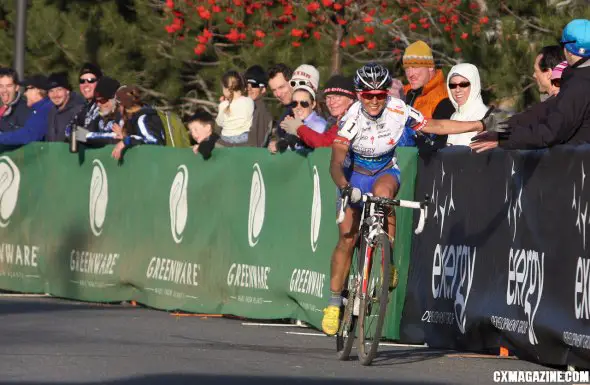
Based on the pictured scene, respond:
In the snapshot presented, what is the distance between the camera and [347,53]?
837 inches

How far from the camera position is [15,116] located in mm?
19844

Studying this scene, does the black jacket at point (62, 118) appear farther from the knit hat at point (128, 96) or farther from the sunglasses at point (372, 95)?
the sunglasses at point (372, 95)

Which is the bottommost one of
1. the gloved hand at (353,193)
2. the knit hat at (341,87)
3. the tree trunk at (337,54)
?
the gloved hand at (353,193)

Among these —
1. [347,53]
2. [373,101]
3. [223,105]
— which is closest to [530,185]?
[373,101]

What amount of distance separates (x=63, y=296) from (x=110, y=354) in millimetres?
7141

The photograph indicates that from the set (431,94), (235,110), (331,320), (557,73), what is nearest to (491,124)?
(557,73)

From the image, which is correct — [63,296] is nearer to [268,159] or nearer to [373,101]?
[268,159]

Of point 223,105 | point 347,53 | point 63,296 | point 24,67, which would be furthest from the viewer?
point 24,67

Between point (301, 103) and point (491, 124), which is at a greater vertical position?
point (301, 103)

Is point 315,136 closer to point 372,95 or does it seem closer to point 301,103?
point 301,103

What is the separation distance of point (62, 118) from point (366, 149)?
791cm

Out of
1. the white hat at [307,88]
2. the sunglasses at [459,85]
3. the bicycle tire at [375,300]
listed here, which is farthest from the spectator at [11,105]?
the bicycle tire at [375,300]

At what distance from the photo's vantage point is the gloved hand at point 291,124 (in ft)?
47.4

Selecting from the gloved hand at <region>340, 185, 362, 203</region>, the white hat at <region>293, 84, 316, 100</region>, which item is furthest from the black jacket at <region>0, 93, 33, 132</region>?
the gloved hand at <region>340, 185, 362, 203</region>
